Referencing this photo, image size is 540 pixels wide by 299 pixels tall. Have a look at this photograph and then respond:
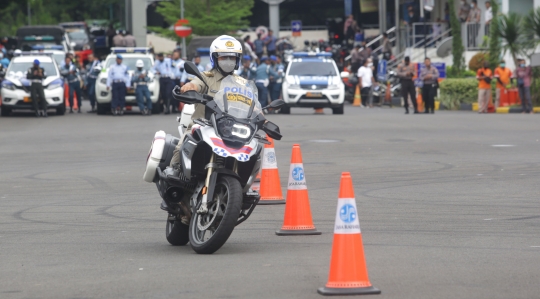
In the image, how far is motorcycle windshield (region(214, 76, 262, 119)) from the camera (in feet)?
28.1

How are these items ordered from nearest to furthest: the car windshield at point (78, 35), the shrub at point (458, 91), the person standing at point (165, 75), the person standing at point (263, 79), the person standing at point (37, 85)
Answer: the person standing at point (37, 85)
the person standing at point (165, 75)
the person standing at point (263, 79)
the shrub at point (458, 91)
the car windshield at point (78, 35)

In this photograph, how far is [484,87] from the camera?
32844 mm

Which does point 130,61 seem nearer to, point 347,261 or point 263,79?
point 263,79

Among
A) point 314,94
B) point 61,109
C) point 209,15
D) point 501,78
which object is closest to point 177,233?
point 314,94

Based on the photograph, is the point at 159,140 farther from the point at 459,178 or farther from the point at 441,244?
the point at 459,178

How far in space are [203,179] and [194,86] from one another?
83cm

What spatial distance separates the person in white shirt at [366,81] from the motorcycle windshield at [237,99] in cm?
3118

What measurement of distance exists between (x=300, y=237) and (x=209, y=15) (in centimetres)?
4200

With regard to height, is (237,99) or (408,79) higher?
(408,79)

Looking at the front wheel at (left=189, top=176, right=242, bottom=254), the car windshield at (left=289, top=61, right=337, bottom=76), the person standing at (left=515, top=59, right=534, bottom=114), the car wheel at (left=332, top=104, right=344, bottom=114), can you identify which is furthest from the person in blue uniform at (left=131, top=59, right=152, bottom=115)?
the front wheel at (left=189, top=176, right=242, bottom=254)

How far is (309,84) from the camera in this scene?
32844 mm

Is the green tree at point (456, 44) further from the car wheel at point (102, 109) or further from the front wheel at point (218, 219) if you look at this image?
the front wheel at point (218, 219)

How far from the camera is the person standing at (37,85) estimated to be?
101ft

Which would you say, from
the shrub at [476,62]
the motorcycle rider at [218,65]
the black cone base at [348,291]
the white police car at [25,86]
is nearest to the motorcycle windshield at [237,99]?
the motorcycle rider at [218,65]
